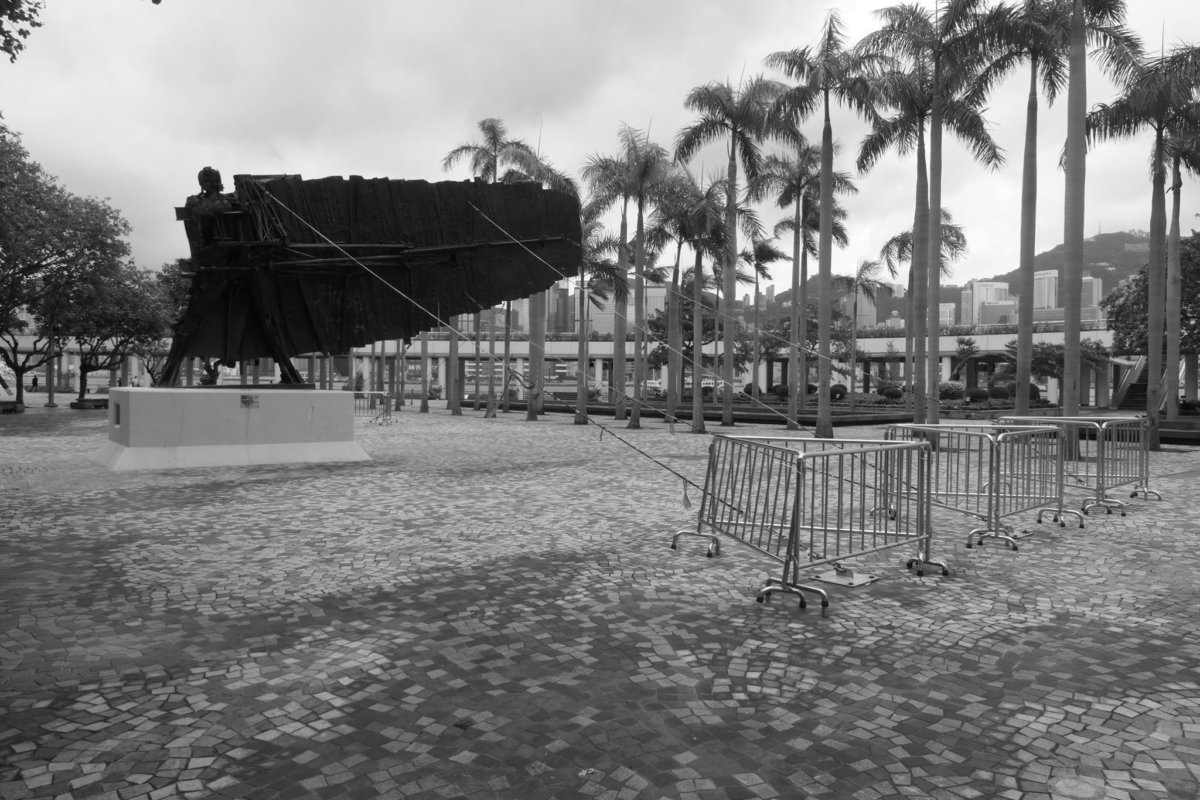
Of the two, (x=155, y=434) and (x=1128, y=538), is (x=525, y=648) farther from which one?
(x=155, y=434)

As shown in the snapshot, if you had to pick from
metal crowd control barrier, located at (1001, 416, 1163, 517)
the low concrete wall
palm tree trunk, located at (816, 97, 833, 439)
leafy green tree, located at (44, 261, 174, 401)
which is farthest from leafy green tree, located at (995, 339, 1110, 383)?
leafy green tree, located at (44, 261, 174, 401)

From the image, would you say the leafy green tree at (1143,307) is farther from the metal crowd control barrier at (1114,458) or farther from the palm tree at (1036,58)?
the metal crowd control barrier at (1114,458)

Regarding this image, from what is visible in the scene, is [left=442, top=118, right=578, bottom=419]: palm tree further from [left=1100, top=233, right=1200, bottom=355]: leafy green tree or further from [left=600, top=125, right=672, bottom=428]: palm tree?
[left=1100, top=233, right=1200, bottom=355]: leafy green tree

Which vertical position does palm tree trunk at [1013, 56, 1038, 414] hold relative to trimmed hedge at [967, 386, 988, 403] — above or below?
above

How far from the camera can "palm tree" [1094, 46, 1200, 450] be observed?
16.9 meters

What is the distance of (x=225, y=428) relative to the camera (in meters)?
13.6

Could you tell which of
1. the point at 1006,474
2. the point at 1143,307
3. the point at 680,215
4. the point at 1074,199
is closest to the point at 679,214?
the point at 680,215

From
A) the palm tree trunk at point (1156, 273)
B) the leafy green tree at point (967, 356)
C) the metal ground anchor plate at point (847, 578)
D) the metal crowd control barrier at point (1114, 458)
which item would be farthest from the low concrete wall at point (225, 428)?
the leafy green tree at point (967, 356)

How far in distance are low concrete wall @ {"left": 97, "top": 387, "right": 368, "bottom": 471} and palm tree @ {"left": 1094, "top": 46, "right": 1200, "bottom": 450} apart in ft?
47.3

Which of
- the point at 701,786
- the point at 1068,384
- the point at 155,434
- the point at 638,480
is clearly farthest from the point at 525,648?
the point at 1068,384

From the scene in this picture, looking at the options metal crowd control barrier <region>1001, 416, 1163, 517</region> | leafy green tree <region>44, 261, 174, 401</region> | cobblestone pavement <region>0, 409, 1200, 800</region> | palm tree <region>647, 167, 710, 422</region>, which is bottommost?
cobblestone pavement <region>0, 409, 1200, 800</region>

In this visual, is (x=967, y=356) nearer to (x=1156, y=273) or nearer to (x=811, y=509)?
(x=1156, y=273)

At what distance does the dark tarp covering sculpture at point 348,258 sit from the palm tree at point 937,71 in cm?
887

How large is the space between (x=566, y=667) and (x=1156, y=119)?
21.8 m
